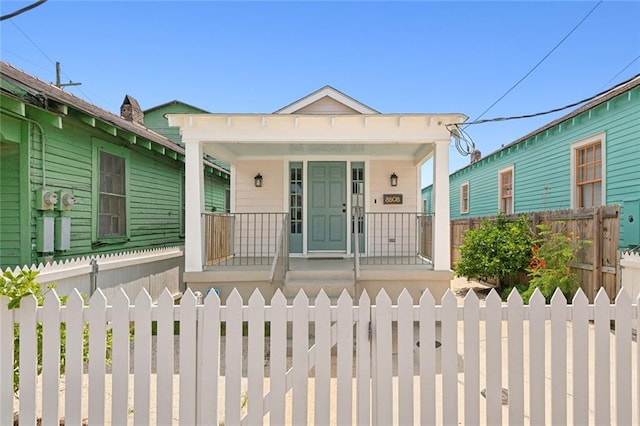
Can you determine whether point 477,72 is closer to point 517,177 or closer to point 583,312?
point 517,177

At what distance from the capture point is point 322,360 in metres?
2.16

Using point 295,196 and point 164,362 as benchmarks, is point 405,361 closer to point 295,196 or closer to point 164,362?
point 164,362

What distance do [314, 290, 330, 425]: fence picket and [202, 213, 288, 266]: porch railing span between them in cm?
384

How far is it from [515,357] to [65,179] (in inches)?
→ 263

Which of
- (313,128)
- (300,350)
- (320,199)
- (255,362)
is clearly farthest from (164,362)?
(320,199)

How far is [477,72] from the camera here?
10.9m

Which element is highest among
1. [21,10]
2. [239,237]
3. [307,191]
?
[21,10]

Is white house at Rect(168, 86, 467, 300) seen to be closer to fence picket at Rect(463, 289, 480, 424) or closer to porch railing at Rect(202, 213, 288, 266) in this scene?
porch railing at Rect(202, 213, 288, 266)

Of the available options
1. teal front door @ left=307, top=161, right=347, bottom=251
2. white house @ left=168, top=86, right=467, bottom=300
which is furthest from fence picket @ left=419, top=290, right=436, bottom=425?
teal front door @ left=307, top=161, right=347, bottom=251

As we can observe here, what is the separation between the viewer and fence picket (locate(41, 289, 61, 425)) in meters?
2.10

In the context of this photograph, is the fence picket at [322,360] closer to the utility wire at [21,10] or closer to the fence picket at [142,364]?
the fence picket at [142,364]

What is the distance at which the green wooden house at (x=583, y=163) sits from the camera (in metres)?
7.04

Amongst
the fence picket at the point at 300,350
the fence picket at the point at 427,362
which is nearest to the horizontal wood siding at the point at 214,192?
the fence picket at the point at 300,350

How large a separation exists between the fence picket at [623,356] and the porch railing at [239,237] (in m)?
4.48
